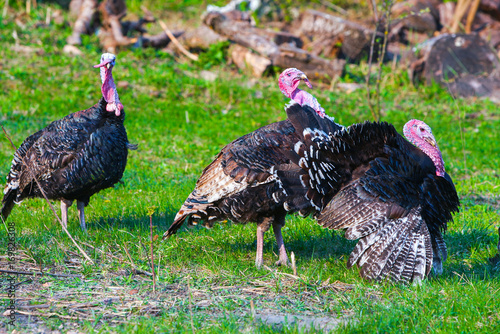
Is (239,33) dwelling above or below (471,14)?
below

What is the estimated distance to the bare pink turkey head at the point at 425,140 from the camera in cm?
470

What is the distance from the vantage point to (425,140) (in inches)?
190

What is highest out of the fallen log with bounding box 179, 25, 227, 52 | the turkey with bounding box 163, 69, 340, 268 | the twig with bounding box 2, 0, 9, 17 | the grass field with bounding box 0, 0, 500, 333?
the twig with bounding box 2, 0, 9, 17

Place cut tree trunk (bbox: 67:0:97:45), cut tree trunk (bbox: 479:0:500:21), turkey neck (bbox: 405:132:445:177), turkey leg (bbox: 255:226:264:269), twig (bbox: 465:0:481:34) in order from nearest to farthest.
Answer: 1. turkey neck (bbox: 405:132:445:177)
2. turkey leg (bbox: 255:226:264:269)
3. cut tree trunk (bbox: 67:0:97:45)
4. twig (bbox: 465:0:481:34)
5. cut tree trunk (bbox: 479:0:500:21)

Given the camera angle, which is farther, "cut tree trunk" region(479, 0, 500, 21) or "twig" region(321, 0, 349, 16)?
"twig" region(321, 0, 349, 16)

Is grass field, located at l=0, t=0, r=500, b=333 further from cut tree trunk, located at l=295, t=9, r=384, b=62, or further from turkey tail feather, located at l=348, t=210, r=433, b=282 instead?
cut tree trunk, located at l=295, t=9, r=384, b=62

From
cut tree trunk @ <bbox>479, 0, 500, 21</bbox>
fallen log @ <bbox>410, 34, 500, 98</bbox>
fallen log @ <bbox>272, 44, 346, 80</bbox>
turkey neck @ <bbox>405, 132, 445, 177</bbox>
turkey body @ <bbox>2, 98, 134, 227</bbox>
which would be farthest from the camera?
cut tree trunk @ <bbox>479, 0, 500, 21</bbox>

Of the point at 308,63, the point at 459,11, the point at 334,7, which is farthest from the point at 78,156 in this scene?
the point at 334,7

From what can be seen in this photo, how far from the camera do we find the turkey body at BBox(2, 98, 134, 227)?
535 cm

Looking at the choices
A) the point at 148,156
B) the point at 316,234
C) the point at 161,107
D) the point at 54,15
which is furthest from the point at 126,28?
the point at 316,234

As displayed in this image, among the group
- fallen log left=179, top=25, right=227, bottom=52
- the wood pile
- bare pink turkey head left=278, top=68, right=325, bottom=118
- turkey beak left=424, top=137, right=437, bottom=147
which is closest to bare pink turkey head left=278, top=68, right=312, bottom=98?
bare pink turkey head left=278, top=68, right=325, bottom=118

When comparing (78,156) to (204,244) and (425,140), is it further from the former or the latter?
(425,140)

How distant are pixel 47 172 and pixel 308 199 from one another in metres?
2.70

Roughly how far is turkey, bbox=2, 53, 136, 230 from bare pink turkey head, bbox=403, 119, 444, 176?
283 centimetres
